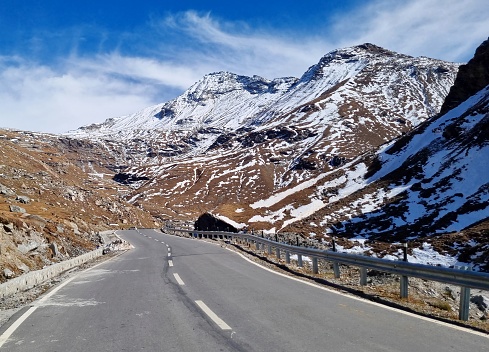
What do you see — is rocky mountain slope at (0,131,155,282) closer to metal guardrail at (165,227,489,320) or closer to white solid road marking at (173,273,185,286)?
white solid road marking at (173,273,185,286)

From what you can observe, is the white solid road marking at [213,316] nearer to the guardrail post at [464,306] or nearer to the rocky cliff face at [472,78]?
the guardrail post at [464,306]

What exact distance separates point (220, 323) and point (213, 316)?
0.60 m

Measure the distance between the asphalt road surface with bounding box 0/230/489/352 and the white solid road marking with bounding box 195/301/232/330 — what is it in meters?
0.02

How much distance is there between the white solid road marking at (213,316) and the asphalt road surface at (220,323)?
0.02 meters

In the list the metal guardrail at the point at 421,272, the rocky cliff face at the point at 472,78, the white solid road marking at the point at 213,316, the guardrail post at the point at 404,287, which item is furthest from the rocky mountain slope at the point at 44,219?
the rocky cliff face at the point at 472,78

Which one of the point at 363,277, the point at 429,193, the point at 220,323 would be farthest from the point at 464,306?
the point at 429,193

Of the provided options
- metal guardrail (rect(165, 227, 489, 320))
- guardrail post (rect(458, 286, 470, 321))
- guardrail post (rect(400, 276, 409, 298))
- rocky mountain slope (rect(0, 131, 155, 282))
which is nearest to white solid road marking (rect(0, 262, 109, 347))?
rocky mountain slope (rect(0, 131, 155, 282))

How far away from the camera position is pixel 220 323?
745 centimetres

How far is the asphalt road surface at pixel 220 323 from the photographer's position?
6.24m

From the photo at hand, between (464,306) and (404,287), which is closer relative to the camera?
(464,306)

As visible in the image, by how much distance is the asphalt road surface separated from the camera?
6.24 m

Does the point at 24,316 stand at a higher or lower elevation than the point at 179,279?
lower

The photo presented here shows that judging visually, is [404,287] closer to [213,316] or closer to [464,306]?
[464,306]

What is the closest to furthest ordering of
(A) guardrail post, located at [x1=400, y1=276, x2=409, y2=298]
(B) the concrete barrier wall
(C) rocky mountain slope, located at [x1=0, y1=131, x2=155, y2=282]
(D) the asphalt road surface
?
(D) the asphalt road surface, (A) guardrail post, located at [x1=400, y1=276, x2=409, y2=298], (B) the concrete barrier wall, (C) rocky mountain slope, located at [x1=0, y1=131, x2=155, y2=282]
